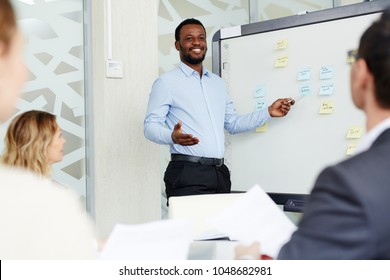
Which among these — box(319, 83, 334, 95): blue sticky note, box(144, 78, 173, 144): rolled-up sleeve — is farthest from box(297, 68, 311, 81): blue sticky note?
box(144, 78, 173, 144): rolled-up sleeve

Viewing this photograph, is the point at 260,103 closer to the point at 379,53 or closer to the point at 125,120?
the point at 125,120

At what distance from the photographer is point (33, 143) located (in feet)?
7.03

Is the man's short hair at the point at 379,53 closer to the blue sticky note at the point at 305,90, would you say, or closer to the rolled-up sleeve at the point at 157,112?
the blue sticky note at the point at 305,90

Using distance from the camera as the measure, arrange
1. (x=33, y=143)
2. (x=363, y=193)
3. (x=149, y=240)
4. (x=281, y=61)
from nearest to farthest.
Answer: (x=363, y=193), (x=149, y=240), (x=33, y=143), (x=281, y=61)

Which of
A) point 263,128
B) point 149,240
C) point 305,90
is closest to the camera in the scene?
point 149,240

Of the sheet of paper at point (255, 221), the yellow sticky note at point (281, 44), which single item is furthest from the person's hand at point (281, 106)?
the sheet of paper at point (255, 221)

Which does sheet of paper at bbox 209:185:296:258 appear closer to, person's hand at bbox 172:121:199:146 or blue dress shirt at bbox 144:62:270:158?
person's hand at bbox 172:121:199:146

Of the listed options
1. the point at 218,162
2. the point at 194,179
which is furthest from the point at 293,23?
the point at 194,179

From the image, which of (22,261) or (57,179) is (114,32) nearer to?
(57,179)

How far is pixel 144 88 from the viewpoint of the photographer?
3801 mm

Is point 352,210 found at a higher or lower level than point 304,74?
lower

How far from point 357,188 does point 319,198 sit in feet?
0.26

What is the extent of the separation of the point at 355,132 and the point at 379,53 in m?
1.82

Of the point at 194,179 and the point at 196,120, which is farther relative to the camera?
the point at 196,120
